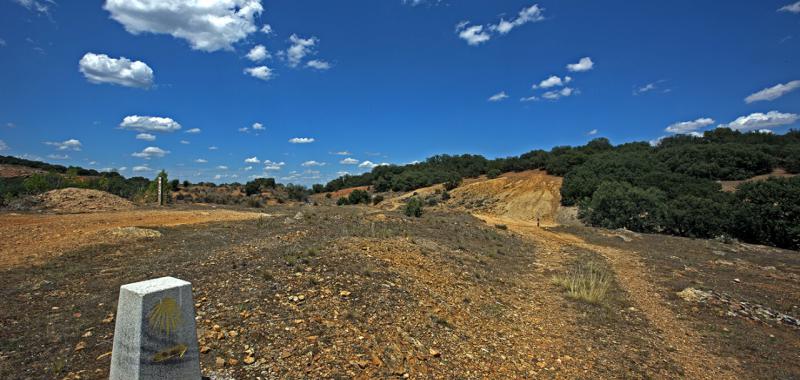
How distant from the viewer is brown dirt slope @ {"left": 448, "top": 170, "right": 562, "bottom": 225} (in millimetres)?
35375

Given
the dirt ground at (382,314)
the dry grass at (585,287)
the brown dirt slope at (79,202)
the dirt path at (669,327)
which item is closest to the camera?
the dirt ground at (382,314)

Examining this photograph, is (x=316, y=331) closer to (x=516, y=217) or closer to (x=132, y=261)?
(x=132, y=261)

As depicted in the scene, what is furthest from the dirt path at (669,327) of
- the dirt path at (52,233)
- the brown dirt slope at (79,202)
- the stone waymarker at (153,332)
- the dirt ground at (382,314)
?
the brown dirt slope at (79,202)

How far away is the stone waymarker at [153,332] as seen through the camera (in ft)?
10.4

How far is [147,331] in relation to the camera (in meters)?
3.18

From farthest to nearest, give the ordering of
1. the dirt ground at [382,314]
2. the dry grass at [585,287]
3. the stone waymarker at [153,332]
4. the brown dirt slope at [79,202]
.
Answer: the brown dirt slope at [79,202] → the dry grass at [585,287] → the dirt ground at [382,314] → the stone waymarker at [153,332]

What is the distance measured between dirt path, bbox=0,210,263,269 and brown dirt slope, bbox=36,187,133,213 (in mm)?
4059

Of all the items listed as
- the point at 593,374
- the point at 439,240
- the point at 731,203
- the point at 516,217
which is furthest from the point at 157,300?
the point at 516,217

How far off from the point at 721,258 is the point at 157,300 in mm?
18590

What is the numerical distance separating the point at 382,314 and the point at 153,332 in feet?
11.2

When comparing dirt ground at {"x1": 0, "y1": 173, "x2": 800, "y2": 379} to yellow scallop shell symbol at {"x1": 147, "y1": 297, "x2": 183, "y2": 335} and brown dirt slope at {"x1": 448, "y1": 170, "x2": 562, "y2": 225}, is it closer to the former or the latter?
yellow scallop shell symbol at {"x1": 147, "y1": 297, "x2": 183, "y2": 335}

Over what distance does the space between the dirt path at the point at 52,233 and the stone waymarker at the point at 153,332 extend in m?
7.15

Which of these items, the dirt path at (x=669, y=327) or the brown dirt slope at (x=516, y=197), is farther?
the brown dirt slope at (x=516, y=197)

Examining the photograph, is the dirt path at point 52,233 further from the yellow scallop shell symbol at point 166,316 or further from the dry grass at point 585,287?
the dry grass at point 585,287
